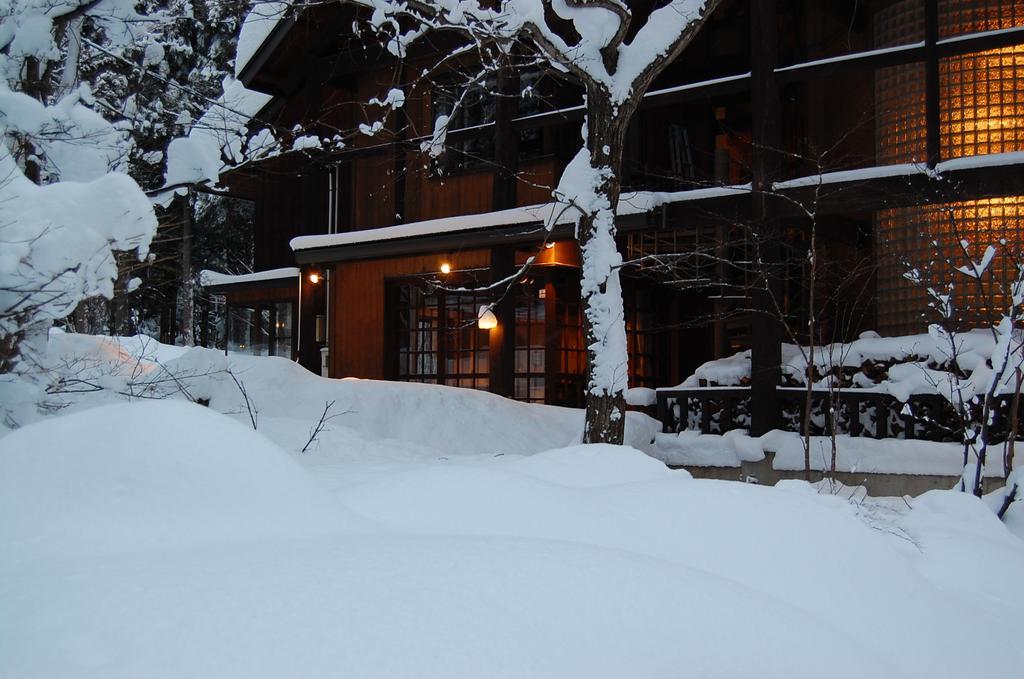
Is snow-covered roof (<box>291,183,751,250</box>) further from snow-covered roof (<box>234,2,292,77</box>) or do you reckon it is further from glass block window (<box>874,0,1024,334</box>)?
snow-covered roof (<box>234,2,292,77</box>)

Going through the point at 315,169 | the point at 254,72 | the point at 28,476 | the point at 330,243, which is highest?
the point at 254,72

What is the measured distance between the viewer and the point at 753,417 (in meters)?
9.70

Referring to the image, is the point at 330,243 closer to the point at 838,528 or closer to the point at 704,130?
the point at 704,130

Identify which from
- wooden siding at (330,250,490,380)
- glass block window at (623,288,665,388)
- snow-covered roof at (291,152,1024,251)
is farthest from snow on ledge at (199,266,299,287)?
glass block window at (623,288,665,388)

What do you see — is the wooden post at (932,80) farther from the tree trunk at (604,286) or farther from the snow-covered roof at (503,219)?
the tree trunk at (604,286)

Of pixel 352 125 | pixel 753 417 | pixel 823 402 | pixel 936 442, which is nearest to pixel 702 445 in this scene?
pixel 753 417

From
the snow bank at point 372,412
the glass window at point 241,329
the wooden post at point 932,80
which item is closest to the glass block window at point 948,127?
the wooden post at point 932,80

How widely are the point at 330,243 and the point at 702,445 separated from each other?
23.7ft

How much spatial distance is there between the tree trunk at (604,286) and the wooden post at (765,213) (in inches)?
88.8

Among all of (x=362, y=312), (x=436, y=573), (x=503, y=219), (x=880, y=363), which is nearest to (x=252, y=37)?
(x=362, y=312)

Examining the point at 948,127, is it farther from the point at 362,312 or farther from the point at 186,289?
the point at 186,289

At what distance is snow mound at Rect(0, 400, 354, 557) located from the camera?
2.50 metres

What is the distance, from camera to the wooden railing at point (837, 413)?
28.9ft

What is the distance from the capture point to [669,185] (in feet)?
44.0
